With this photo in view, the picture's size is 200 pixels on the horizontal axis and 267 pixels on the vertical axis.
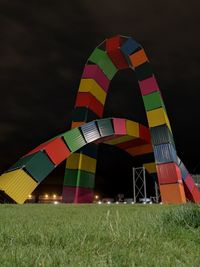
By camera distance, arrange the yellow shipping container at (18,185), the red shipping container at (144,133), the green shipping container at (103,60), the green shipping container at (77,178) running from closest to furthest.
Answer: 1. the yellow shipping container at (18,185)
2. the green shipping container at (77,178)
3. the green shipping container at (103,60)
4. the red shipping container at (144,133)

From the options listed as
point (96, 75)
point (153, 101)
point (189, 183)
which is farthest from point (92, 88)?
point (189, 183)

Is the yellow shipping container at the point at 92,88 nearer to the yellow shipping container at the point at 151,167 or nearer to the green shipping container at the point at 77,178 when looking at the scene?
the green shipping container at the point at 77,178

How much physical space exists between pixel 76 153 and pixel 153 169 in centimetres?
819

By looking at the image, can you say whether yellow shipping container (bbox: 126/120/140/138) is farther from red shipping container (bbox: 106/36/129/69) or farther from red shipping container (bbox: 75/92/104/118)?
red shipping container (bbox: 106/36/129/69)

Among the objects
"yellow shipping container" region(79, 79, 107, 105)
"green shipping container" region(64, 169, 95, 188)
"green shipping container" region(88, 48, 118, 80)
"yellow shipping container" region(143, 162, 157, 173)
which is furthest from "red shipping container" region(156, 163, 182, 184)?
"green shipping container" region(88, 48, 118, 80)

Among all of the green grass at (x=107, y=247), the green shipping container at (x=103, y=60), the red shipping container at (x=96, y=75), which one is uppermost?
the green shipping container at (x=103, y=60)

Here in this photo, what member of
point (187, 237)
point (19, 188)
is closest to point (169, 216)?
point (187, 237)

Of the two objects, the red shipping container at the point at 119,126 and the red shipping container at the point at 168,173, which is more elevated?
the red shipping container at the point at 119,126

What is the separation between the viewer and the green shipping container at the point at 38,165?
2275 centimetres

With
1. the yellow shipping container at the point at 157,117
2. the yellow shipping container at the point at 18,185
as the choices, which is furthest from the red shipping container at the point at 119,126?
the yellow shipping container at the point at 18,185

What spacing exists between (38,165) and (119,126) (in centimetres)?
783

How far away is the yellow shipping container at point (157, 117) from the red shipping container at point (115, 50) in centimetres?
578

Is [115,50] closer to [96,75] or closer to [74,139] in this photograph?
[96,75]

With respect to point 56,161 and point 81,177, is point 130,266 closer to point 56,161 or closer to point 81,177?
point 56,161
